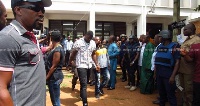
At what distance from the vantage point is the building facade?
14.3 m

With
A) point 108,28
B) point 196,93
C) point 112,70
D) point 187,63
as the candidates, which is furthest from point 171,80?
point 108,28

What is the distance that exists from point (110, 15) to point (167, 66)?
12.4 meters

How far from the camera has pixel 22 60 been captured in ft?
4.74

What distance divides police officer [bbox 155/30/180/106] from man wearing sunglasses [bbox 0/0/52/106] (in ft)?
11.2

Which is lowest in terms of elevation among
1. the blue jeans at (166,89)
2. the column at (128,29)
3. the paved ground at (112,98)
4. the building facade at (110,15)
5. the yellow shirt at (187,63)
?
the paved ground at (112,98)

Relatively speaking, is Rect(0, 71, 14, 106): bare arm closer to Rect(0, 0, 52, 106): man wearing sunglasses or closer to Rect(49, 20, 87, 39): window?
Rect(0, 0, 52, 106): man wearing sunglasses

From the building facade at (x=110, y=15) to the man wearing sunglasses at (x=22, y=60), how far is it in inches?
495

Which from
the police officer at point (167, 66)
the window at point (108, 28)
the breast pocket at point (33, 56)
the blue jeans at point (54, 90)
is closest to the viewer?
the breast pocket at point (33, 56)

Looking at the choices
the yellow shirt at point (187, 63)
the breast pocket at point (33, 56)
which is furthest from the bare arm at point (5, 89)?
the yellow shirt at point (187, 63)

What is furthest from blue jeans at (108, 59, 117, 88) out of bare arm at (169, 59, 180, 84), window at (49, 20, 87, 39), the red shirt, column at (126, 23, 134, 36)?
column at (126, 23, 134, 36)

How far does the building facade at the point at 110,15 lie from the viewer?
563 inches

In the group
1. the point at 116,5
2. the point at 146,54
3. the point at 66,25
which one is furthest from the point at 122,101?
the point at 66,25

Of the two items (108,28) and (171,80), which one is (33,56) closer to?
(171,80)

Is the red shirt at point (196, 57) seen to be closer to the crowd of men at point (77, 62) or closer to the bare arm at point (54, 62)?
the crowd of men at point (77, 62)
